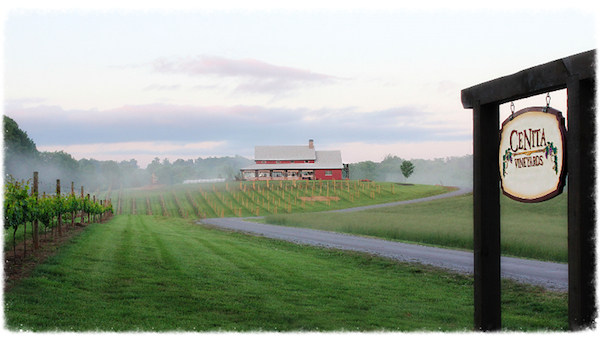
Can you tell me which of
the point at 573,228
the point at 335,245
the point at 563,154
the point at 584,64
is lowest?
the point at 335,245

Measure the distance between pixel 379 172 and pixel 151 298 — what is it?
131 metres

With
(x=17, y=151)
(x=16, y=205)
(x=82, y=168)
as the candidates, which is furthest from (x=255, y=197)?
(x=82, y=168)

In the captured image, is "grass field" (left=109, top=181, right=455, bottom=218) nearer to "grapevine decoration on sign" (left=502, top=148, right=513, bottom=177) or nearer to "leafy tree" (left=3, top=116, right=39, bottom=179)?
"leafy tree" (left=3, top=116, right=39, bottom=179)

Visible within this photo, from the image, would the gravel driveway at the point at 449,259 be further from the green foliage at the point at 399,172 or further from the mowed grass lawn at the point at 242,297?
the green foliage at the point at 399,172

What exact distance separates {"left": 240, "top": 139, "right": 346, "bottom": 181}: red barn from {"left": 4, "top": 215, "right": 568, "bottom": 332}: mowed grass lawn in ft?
218

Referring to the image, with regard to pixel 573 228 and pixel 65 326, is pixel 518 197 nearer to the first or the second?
pixel 573 228

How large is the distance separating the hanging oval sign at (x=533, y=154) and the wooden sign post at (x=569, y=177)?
0.18 m

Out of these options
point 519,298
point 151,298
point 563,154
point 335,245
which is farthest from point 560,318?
point 335,245

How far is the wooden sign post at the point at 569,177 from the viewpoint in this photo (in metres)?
4.55

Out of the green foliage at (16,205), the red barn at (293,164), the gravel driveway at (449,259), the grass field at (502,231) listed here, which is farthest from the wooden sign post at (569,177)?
the red barn at (293,164)

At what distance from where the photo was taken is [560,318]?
8.21m

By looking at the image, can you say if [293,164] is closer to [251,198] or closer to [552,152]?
[251,198]

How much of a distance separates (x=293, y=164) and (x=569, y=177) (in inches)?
3112

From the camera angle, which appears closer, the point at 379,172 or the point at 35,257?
the point at 35,257
